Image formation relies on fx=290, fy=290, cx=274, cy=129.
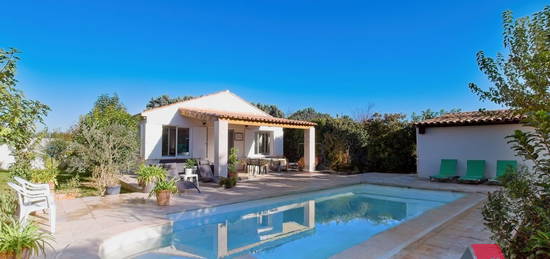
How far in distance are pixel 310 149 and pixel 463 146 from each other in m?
8.75

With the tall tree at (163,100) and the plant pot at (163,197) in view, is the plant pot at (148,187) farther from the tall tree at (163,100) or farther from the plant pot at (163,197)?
the tall tree at (163,100)

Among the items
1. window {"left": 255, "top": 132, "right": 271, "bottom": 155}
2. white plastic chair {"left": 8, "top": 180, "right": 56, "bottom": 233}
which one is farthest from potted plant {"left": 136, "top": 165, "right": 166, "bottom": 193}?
window {"left": 255, "top": 132, "right": 271, "bottom": 155}

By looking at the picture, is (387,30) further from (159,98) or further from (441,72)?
(159,98)

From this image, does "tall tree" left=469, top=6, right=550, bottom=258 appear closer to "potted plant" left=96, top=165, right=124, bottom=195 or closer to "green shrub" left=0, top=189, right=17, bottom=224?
"green shrub" left=0, top=189, right=17, bottom=224

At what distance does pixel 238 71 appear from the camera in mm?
23812

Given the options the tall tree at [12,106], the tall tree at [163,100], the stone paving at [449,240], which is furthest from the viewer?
the tall tree at [163,100]

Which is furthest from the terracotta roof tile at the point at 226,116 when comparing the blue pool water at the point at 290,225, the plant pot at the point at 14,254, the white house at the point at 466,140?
the plant pot at the point at 14,254

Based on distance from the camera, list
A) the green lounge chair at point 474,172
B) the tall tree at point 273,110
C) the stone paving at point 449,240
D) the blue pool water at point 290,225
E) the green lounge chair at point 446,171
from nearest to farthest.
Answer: the stone paving at point 449,240 < the blue pool water at point 290,225 < the green lounge chair at point 474,172 < the green lounge chair at point 446,171 < the tall tree at point 273,110

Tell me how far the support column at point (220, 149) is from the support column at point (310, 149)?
261 inches

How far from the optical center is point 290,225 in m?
8.53

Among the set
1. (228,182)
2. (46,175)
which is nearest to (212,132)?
(228,182)

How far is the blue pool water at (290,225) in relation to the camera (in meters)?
6.52

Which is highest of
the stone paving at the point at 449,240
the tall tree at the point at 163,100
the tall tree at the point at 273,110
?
the tall tree at the point at 163,100

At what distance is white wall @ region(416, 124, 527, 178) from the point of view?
14.2 metres
